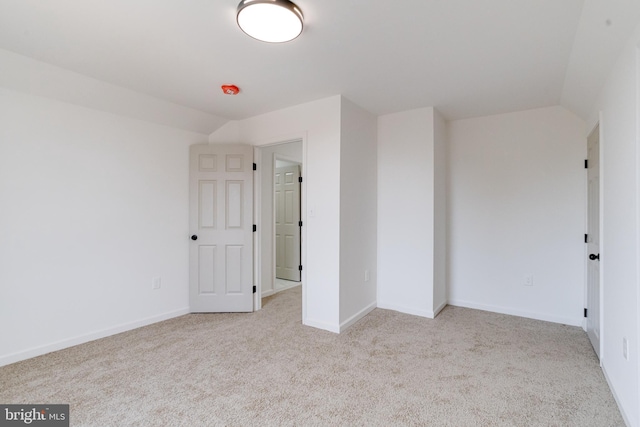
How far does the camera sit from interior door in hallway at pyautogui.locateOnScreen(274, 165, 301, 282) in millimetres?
5207

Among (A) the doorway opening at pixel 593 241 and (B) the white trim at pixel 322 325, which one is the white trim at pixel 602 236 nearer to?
(A) the doorway opening at pixel 593 241

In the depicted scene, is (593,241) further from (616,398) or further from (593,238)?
(616,398)

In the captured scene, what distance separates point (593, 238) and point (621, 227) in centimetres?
112

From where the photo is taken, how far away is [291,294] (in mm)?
4547

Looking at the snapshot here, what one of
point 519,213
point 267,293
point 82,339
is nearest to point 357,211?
point 519,213

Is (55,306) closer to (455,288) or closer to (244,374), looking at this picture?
(244,374)

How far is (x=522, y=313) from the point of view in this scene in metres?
3.49

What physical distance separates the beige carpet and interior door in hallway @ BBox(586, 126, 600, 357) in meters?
0.20

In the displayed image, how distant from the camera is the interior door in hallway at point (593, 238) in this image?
2.59 m

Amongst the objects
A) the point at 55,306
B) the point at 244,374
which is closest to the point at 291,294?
the point at 244,374

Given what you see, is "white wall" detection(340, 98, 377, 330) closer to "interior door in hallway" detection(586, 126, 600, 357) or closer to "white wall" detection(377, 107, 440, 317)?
"white wall" detection(377, 107, 440, 317)

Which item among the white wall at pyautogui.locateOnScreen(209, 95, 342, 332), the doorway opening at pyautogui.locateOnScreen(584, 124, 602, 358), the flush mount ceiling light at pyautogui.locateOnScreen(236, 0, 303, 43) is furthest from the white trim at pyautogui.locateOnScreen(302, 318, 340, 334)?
the flush mount ceiling light at pyautogui.locateOnScreen(236, 0, 303, 43)

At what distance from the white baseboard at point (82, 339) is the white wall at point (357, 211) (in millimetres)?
2020

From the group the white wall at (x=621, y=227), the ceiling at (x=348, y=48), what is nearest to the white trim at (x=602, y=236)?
the white wall at (x=621, y=227)
